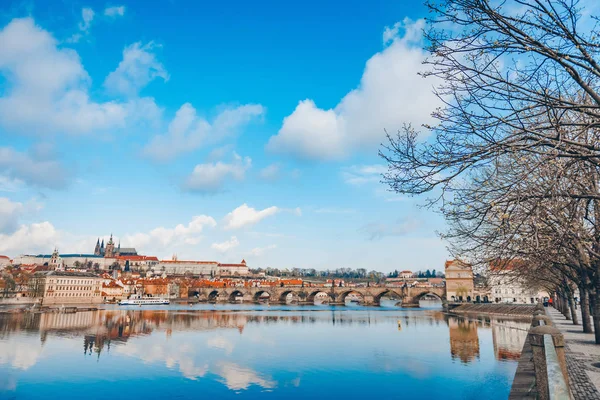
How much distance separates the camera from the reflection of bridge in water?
292 feet

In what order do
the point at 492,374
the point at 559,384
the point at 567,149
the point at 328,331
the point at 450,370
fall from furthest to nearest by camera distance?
the point at 328,331
the point at 450,370
the point at 492,374
the point at 567,149
the point at 559,384

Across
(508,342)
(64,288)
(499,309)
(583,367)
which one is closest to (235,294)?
(64,288)

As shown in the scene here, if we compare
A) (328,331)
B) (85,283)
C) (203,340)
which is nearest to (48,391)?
(203,340)

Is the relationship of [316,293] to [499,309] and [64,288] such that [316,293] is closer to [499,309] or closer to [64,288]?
[499,309]

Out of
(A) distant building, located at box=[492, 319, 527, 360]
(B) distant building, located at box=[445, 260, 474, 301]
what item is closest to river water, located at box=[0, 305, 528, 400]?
(A) distant building, located at box=[492, 319, 527, 360]

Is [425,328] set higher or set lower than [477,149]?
lower

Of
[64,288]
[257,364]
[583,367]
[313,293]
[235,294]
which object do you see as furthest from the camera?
[235,294]

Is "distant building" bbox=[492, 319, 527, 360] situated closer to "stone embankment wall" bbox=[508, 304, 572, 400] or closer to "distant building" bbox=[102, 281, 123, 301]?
"stone embankment wall" bbox=[508, 304, 572, 400]

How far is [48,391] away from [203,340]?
1647cm

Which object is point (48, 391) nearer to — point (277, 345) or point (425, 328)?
point (277, 345)

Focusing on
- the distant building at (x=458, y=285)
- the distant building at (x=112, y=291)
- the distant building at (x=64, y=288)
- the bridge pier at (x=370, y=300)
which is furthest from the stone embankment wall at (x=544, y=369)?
the distant building at (x=112, y=291)

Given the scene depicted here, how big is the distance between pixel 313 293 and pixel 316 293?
378 centimetres

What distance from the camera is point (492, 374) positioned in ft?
65.9

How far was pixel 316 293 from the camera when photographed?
11231cm
